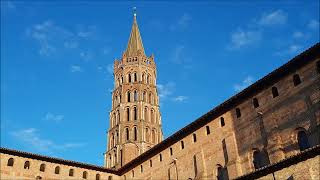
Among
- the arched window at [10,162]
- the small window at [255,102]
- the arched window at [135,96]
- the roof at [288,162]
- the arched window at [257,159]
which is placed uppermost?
the arched window at [135,96]

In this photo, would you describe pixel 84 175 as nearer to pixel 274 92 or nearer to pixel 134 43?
pixel 274 92

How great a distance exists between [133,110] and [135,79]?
17.4 ft

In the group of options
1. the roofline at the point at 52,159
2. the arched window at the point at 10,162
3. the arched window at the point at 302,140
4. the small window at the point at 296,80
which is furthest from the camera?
the roofline at the point at 52,159

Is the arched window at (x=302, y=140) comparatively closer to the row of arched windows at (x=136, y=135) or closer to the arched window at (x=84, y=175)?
the arched window at (x=84, y=175)

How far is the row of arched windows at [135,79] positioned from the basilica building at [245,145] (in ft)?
61.2

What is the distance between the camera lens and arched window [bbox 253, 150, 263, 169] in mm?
25594

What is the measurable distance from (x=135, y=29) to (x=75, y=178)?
3350 centimetres

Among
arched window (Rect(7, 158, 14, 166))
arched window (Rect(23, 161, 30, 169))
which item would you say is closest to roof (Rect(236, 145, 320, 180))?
arched window (Rect(23, 161, 30, 169))

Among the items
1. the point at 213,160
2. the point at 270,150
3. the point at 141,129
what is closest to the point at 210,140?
the point at 213,160

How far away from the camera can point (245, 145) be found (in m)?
26.8

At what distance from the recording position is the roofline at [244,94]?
24.1m

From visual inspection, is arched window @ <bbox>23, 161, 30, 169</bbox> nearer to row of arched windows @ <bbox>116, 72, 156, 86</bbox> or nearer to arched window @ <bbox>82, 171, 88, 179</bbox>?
arched window @ <bbox>82, 171, 88, 179</bbox>

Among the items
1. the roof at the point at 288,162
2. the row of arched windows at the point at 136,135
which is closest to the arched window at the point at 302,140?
the roof at the point at 288,162

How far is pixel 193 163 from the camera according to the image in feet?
101
